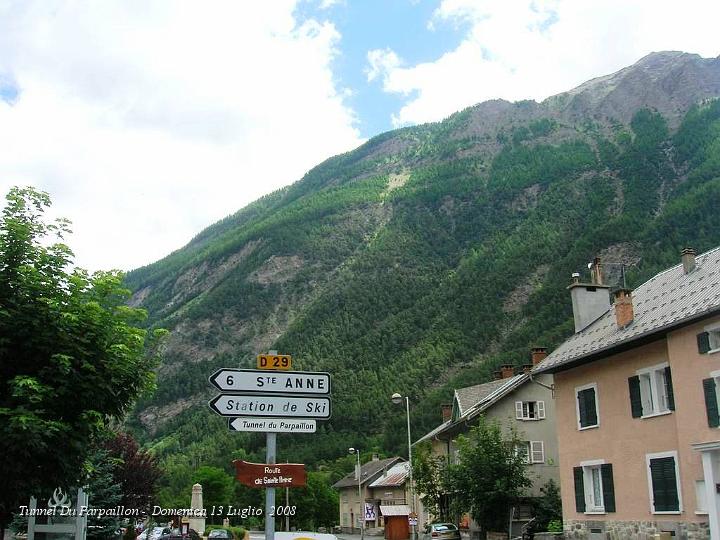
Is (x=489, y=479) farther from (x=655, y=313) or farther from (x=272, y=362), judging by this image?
(x=272, y=362)

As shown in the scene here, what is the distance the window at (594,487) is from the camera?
1025 inches

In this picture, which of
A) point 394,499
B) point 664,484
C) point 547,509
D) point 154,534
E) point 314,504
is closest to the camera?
point 664,484

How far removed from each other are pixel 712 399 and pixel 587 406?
6660 millimetres

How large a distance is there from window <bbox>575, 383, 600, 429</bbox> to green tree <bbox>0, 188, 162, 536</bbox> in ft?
59.9

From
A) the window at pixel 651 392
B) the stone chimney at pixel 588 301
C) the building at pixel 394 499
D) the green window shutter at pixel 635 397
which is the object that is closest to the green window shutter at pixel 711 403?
the window at pixel 651 392

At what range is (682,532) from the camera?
880 inches

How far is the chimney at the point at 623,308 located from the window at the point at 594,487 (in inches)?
194

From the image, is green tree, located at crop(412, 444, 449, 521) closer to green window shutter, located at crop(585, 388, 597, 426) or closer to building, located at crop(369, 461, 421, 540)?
building, located at crop(369, 461, 421, 540)

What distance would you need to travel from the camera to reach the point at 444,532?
40.7m

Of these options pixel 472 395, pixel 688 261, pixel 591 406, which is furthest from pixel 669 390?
pixel 472 395

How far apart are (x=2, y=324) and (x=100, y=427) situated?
2464mm

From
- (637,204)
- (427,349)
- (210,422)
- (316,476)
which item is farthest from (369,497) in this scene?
(637,204)

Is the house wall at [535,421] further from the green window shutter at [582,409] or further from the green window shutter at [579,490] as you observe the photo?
the green window shutter at [582,409]

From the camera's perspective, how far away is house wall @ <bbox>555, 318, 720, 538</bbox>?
21.9 m
